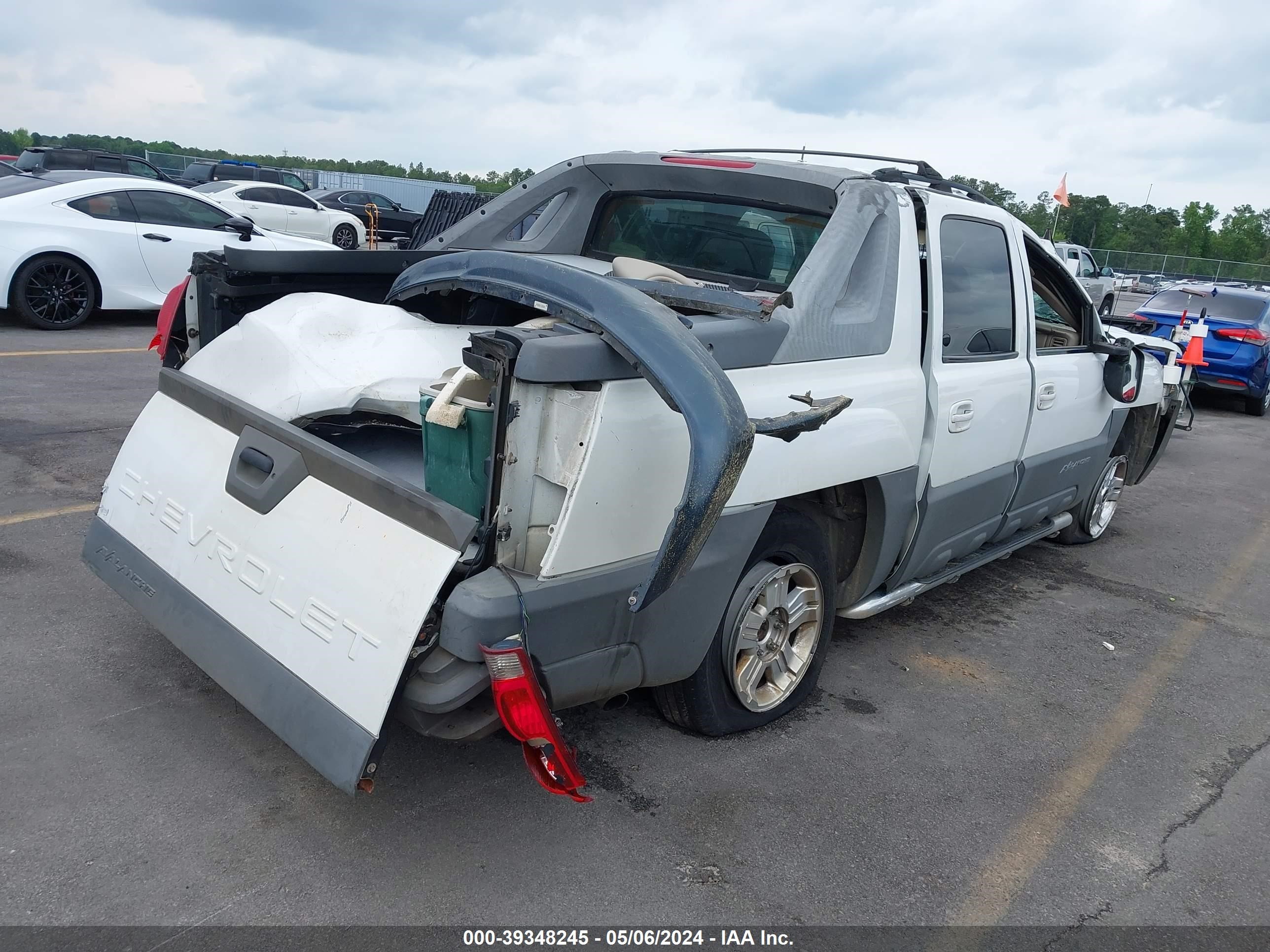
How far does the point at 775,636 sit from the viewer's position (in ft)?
11.3

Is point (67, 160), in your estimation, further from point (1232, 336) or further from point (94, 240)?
point (1232, 336)

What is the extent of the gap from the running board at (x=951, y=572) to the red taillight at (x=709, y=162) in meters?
1.76

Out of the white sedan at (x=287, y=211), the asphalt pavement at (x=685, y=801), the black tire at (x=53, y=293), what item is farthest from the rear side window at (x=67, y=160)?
the asphalt pavement at (x=685, y=801)

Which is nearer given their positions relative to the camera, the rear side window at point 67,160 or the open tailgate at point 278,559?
the open tailgate at point 278,559

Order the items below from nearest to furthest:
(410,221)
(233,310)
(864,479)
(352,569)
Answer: (352,569), (864,479), (233,310), (410,221)

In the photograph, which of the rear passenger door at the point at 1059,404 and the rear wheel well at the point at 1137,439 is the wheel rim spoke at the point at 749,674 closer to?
the rear passenger door at the point at 1059,404

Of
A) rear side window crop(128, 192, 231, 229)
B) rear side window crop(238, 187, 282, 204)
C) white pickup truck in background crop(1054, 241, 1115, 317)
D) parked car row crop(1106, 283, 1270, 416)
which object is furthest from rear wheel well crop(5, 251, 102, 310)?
white pickup truck in background crop(1054, 241, 1115, 317)

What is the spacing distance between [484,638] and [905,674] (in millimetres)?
2323

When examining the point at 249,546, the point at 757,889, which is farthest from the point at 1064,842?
the point at 249,546

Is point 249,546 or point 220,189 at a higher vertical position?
point 220,189

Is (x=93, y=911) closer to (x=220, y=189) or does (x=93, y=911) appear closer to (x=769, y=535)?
(x=769, y=535)

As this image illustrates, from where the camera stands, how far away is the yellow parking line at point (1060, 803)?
2.80 meters

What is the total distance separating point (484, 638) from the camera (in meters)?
2.42

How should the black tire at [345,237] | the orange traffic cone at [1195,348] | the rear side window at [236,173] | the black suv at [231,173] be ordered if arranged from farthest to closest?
the rear side window at [236,173]
the black suv at [231,173]
the black tire at [345,237]
the orange traffic cone at [1195,348]
